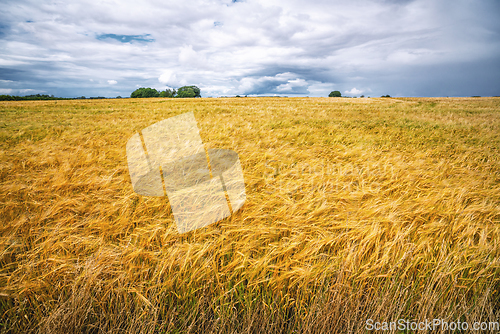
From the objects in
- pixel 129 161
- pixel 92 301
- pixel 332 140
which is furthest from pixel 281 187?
pixel 332 140

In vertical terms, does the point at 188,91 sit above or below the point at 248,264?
above

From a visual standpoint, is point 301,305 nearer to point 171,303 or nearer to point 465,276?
point 171,303

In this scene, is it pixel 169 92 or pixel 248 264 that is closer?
pixel 248 264

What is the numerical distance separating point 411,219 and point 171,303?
6.01 feet

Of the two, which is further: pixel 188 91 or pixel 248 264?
pixel 188 91

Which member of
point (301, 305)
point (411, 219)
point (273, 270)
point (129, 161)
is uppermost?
point (129, 161)

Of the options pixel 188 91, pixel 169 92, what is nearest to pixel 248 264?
pixel 188 91

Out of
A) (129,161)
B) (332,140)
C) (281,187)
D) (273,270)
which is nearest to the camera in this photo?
(273,270)

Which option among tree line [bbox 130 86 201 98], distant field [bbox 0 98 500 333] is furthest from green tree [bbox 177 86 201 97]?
distant field [bbox 0 98 500 333]

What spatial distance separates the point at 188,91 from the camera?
8806 cm

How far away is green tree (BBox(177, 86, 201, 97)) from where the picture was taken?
84.9 meters

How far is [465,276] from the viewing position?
1.36m

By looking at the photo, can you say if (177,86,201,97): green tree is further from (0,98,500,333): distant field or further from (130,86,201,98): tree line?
(0,98,500,333): distant field

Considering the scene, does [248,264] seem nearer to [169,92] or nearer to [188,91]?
[188,91]
